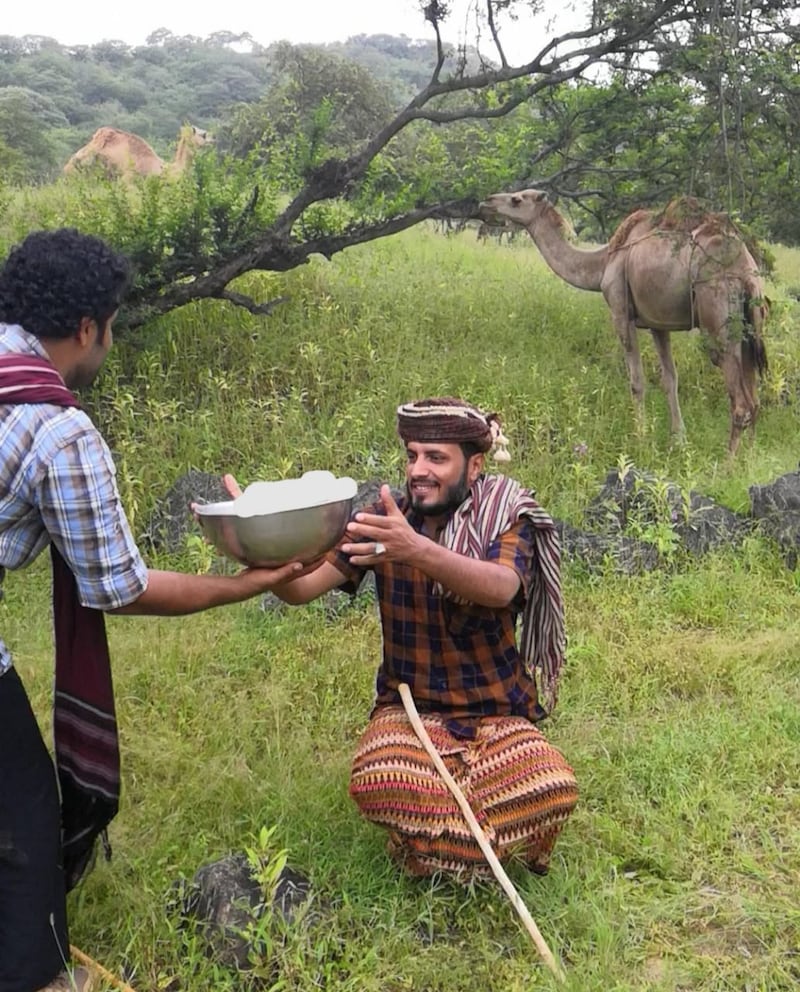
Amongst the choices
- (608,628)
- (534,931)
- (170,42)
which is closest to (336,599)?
(608,628)

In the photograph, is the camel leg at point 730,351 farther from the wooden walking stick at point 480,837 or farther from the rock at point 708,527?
the wooden walking stick at point 480,837

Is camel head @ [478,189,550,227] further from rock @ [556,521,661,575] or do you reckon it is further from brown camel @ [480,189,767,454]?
rock @ [556,521,661,575]

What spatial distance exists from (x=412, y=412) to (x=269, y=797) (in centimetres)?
135

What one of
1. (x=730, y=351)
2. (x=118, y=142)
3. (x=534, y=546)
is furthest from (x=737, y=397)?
(x=118, y=142)

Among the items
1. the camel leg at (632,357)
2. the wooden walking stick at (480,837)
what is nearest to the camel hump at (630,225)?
the camel leg at (632,357)

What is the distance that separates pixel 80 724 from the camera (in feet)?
7.88

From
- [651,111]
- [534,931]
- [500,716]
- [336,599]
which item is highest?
[651,111]

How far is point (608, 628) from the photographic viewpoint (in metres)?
4.36

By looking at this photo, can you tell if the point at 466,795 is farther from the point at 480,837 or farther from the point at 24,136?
the point at 24,136

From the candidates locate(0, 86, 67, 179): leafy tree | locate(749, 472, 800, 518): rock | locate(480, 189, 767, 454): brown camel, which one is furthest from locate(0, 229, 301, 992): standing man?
locate(0, 86, 67, 179): leafy tree

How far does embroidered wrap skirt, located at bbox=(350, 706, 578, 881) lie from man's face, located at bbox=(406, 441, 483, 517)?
0.65 m

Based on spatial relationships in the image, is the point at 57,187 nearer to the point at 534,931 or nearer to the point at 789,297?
the point at 789,297

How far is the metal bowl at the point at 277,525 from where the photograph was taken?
7.34ft

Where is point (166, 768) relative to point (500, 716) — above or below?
below
